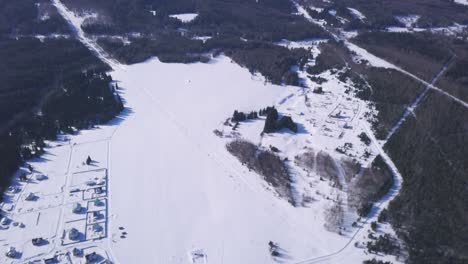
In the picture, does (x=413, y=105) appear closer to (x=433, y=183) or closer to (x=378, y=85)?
(x=378, y=85)

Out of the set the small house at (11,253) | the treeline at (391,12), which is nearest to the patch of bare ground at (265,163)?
the small house at (11,253)

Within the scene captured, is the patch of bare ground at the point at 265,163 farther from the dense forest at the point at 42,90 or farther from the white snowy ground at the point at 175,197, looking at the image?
the dense forest at the point at 42,90

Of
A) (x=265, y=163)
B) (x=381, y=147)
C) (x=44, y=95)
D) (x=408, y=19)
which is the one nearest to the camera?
(x=265, y=163)

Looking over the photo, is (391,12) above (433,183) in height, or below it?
above

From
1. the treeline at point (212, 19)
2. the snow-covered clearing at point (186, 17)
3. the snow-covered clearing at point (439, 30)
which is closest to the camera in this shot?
the treeline at point (212, 19)

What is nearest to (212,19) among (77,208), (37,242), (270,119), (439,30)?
(270,119)

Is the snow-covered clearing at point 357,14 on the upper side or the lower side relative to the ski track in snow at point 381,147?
upper

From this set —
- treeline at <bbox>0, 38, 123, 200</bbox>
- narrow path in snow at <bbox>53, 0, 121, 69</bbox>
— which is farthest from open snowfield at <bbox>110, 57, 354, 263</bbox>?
narrow path in snow at <bbox>53, 0, 121, 69</bbox>

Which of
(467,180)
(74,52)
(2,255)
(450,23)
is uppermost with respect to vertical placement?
(450,23)

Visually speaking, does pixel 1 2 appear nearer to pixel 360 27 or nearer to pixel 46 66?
pixel 46 66

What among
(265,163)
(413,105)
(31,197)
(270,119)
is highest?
(413,105)

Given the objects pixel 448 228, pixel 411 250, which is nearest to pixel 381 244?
pixel 411 250
